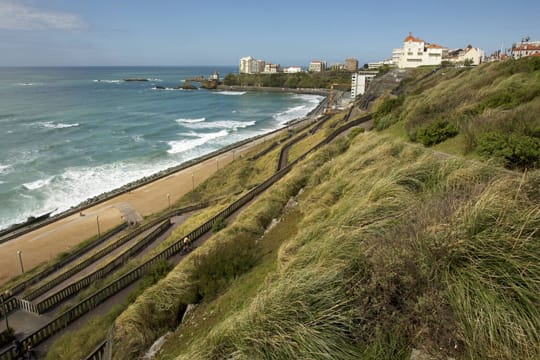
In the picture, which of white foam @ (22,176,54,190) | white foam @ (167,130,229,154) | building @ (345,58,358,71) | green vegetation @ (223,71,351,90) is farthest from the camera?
building @ (345,58,358,71)

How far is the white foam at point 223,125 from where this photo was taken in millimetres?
65600

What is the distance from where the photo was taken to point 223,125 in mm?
68000

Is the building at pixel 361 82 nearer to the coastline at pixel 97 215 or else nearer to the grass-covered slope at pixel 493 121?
Answer: the coastline at pixel 97 215

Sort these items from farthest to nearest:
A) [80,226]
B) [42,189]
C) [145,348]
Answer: [42,189] < [80,226] < [145,348]

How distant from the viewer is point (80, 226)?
26.0m

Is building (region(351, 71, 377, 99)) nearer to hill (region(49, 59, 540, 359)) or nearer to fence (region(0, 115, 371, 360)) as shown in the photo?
fence (region(0, 115, 371, 360))

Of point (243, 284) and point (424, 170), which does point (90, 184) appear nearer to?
point (243, 284)

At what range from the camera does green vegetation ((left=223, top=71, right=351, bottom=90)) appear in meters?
144

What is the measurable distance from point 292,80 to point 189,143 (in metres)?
103

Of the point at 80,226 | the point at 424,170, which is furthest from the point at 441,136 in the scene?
the point at 80,226

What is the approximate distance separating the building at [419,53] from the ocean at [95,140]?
1078 inches

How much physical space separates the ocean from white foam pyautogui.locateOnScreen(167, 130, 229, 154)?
0.47 feet

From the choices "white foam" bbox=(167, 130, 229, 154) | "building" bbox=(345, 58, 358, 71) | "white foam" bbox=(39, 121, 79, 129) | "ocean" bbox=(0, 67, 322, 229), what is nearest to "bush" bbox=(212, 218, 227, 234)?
"ocean" bbox=(0, 67, 322, 229)

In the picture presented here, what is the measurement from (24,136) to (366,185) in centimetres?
Answer: 5886
